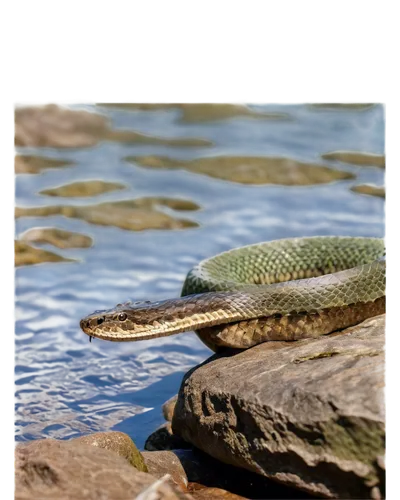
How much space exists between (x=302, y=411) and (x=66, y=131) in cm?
1218

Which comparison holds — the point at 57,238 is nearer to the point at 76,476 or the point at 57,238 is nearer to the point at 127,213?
the point at 127,213

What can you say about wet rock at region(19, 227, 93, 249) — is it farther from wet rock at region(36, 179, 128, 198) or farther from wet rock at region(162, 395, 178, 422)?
wet rock at region(162, 395, 178, 422)

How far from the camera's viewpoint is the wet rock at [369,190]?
535 inches

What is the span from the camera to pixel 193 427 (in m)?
5.86

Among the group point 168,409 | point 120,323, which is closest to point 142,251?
point 168,409

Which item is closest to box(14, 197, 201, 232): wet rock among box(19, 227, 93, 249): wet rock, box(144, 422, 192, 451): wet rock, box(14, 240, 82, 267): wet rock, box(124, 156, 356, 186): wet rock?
box(19, 227, 93, 249): wet rock

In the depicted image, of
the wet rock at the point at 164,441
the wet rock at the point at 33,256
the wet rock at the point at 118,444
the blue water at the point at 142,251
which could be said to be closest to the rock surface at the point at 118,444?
the wet rock at the point at 118,444

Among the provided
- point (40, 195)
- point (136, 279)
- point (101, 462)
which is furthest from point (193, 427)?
point (40, 195)

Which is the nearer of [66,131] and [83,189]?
[83,189]

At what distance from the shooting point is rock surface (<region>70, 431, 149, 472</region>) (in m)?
→ 5.46

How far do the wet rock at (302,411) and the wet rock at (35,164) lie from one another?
356 inches

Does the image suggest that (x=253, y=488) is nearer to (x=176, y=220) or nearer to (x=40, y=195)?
(x=176, y=220)

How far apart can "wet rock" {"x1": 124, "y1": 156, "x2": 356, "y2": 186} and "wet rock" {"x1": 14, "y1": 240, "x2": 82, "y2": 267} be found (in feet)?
12.8

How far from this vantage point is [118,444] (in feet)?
18.0
